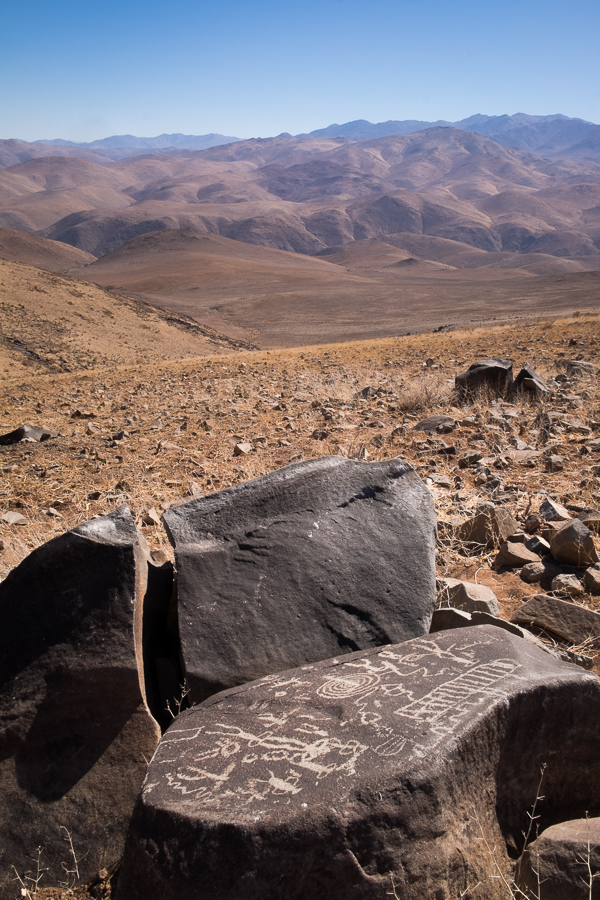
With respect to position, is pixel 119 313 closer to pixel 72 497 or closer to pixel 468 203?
pixel 72 497

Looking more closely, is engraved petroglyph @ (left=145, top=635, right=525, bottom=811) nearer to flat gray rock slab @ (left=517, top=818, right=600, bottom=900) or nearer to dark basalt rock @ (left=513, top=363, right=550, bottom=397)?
flat gray rock slab @ (left=517, top=818, right=600, bottom=900)

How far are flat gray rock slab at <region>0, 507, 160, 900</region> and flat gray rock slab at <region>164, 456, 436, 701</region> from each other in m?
0.24

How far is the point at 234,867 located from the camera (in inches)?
56.8

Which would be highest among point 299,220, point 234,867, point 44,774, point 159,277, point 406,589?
point 299,220

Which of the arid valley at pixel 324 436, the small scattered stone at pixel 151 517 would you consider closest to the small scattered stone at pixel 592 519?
the arid valley at pixel 324 436

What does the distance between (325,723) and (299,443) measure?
4691 mm

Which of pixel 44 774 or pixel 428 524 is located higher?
pixel 428 524

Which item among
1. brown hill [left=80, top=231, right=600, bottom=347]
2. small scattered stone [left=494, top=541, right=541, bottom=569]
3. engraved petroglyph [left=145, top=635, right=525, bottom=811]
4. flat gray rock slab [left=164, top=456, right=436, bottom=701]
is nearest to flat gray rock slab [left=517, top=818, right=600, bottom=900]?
engraved petroglyph [left=145, top=635, right=525, bottom=811]

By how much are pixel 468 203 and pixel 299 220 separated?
4207cm

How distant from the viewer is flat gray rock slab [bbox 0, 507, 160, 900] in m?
2.00

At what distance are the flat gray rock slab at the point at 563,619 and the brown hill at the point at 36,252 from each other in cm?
7278

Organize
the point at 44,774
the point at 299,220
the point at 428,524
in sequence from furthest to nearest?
the point at 299,220 → the point at 428,524 → the point at 44,774

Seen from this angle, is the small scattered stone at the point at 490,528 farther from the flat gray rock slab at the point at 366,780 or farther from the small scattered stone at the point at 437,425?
the small scattered stone at the point at 437,425

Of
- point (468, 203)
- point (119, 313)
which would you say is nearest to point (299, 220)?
point (468, 203)
